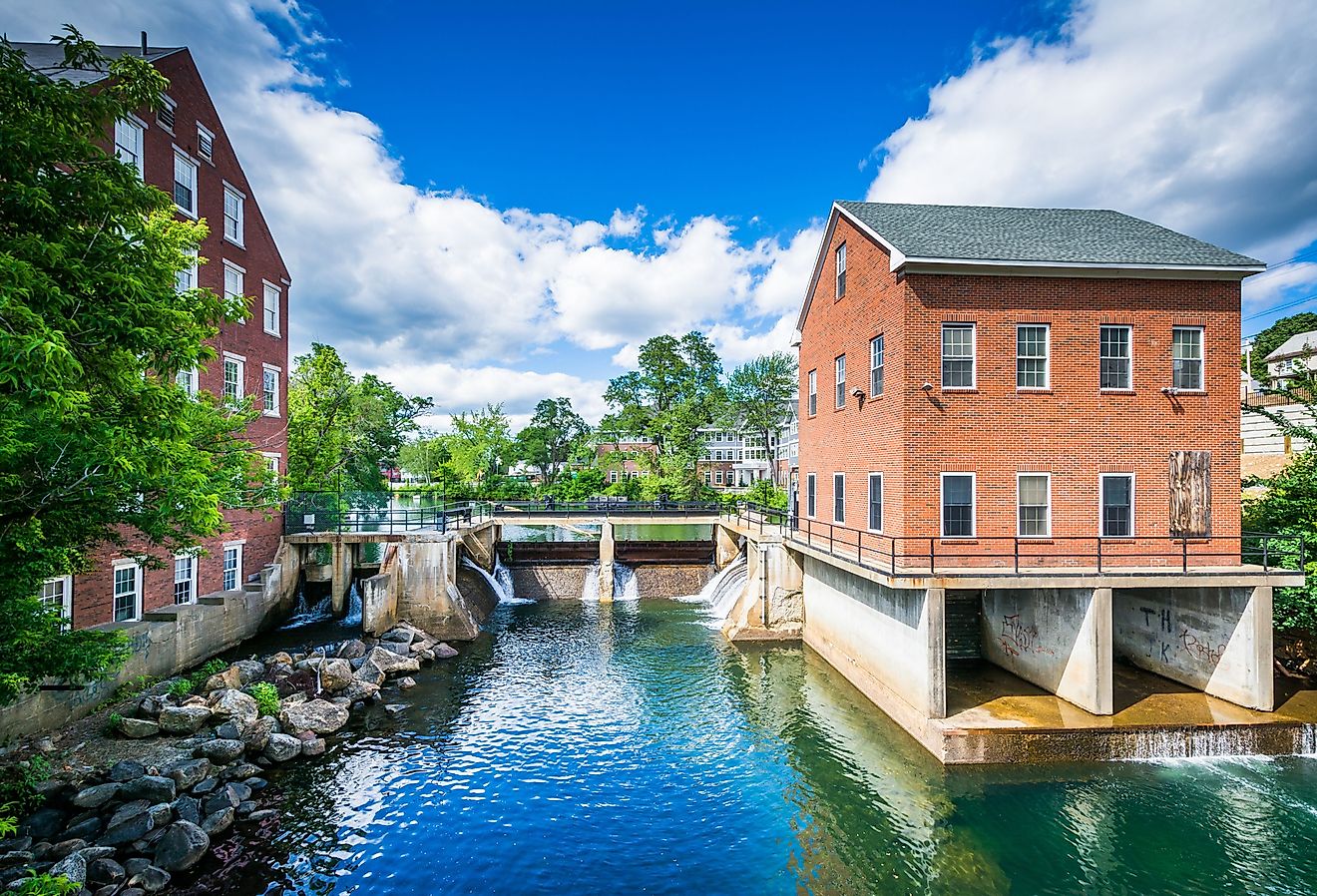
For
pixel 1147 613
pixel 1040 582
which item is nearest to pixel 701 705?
pixel 1040 582

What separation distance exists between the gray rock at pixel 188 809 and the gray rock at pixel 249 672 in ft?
19.3

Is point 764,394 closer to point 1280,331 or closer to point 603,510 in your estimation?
point 603,510

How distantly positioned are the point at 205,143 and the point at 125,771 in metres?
19.7

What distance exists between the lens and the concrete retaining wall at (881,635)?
43.4 feet

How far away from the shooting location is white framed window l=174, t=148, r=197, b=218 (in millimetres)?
20134

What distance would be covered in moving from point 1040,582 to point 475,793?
11958 millimetres

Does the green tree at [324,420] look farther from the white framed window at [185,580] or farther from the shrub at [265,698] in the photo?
the shrub at [265,698]

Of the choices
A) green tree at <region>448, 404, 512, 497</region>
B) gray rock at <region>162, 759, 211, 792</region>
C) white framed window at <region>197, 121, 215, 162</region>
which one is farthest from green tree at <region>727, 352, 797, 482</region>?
gray rock at <region>162, 759, 211, 792</region>

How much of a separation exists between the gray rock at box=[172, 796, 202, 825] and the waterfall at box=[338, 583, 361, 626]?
45.3ft

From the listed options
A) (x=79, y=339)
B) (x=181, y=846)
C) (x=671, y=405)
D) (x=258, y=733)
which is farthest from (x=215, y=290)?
(x=671, y=405)

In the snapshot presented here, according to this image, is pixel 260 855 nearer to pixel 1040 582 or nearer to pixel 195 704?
pixel 195 704

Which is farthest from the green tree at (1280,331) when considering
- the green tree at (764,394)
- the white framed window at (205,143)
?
the white framed window at (205,143)

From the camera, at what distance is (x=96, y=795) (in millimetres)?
10672

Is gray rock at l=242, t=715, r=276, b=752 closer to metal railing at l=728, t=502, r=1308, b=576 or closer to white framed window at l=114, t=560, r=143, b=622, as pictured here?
white framed window at l=114, t=560, r=143, b=622
